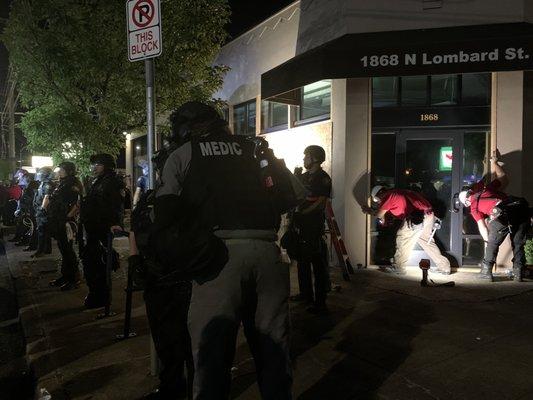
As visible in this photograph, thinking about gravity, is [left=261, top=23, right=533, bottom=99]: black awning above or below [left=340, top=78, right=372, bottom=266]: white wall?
above

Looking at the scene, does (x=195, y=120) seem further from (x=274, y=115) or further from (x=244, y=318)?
(x=274, y=115)

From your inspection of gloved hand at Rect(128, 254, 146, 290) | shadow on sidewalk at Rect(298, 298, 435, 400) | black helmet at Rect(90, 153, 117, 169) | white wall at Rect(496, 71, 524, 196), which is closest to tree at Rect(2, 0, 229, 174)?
black helmet at Rect(90, 153, 117, 169)

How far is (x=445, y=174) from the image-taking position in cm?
787

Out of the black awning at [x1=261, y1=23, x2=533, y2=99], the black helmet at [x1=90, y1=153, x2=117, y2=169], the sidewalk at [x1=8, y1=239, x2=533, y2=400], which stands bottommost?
the sidewalk at [x1=8, y1=239, x2=533, y2=400]

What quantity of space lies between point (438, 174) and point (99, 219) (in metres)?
5.42

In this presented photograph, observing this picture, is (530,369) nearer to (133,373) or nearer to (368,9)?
(133,373)

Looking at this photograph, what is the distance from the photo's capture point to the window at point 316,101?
28.9 feet

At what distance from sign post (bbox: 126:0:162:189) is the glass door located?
513 cm

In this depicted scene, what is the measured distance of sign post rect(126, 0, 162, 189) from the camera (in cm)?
378

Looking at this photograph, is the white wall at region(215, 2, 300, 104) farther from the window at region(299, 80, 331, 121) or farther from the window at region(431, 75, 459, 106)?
the window at region(431, 75, 459, 106)

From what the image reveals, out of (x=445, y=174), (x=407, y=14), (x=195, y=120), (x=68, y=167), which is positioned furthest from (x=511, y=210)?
(x=68, y=167)

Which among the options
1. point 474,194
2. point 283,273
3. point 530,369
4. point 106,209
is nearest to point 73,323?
point 106,209

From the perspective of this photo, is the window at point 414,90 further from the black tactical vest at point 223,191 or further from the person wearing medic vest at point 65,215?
the black tactical vest at point 223,191

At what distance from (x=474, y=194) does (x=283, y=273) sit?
17.7 feet
